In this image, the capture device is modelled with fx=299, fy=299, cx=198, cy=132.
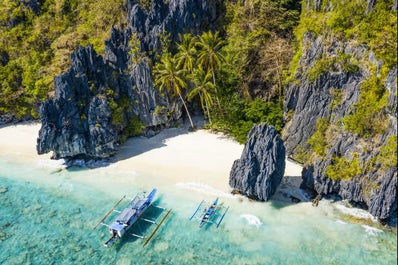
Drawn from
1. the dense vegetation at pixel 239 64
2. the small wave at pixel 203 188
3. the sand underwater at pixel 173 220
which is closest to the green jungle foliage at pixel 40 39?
the sand underwater at pixel 173 220

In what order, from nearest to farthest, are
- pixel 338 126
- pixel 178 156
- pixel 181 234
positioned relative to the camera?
pixel 181 234, pixel 338 126, pixel 178 156

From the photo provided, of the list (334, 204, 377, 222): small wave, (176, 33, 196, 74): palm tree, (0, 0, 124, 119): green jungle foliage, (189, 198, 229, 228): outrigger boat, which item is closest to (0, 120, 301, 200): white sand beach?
(189, 198, 229, 228): outrigger boat

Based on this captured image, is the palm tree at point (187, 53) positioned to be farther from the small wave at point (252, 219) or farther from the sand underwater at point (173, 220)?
the small wave at point (252, 219)

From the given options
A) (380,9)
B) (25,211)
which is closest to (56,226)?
(25,211)

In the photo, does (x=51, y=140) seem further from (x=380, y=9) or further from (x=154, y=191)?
(x=380, y=9)

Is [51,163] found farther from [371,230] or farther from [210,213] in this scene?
[371,230]

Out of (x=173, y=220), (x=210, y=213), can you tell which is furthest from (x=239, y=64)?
(x=173, y=220)
